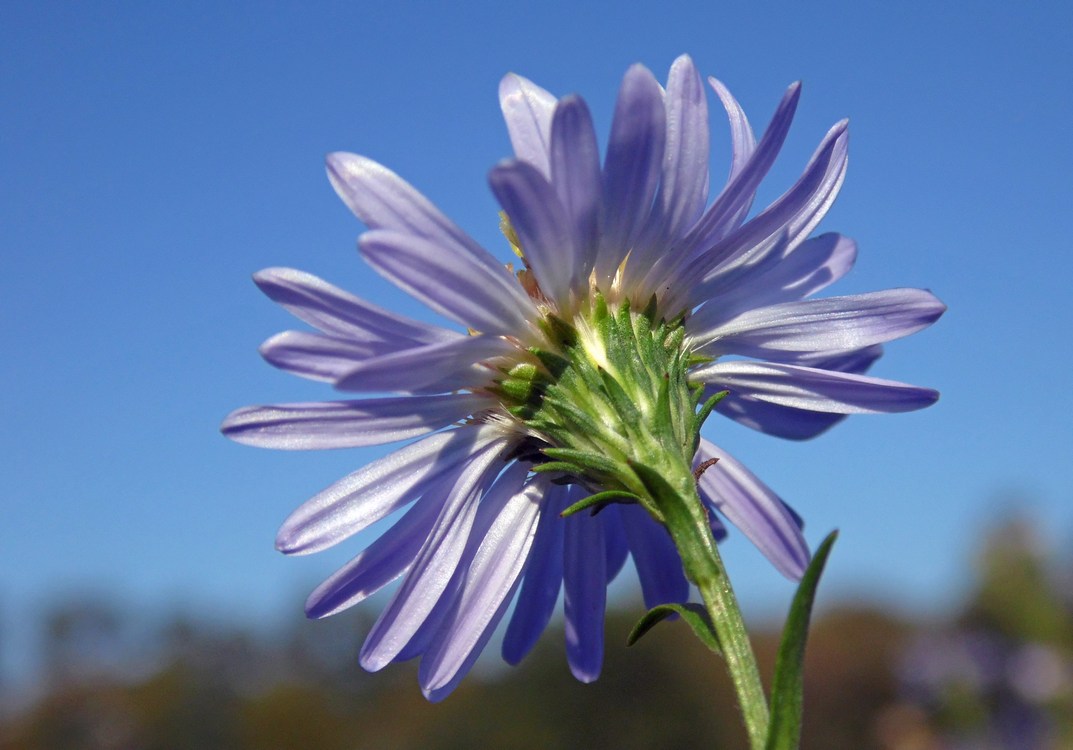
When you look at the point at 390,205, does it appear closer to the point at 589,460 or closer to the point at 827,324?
the point at 589,460

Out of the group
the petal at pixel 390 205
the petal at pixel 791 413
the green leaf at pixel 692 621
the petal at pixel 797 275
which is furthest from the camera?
the petal at pixel 791 413

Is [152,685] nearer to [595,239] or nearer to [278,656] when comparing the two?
[278,656]

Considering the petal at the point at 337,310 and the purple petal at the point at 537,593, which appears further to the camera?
the purple petal at the point at 537,593

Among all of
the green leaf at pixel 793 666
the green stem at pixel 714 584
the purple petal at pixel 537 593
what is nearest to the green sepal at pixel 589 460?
the green stem at pixel 714 584

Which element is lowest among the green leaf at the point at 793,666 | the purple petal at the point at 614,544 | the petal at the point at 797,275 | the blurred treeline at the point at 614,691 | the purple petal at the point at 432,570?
the blurred treeline at the point at 614,691

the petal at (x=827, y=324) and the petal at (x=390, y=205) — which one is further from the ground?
the petal at (x=390, y=205)

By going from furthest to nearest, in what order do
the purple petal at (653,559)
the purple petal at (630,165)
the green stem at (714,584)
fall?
the purple petal at (653,559) → the purple petal at (630,165) → the green stem at (714,584)

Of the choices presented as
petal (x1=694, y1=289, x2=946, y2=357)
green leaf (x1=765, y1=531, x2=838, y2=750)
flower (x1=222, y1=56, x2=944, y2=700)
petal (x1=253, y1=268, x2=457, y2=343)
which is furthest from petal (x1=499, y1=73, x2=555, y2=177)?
green leaf (x1=765, y1=531, x2=838, y2=750)

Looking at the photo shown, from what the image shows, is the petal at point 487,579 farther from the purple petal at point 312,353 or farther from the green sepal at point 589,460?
the purple petal at point 312,353

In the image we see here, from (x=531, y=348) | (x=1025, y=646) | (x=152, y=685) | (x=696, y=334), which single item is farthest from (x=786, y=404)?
(x=152, y=685)
